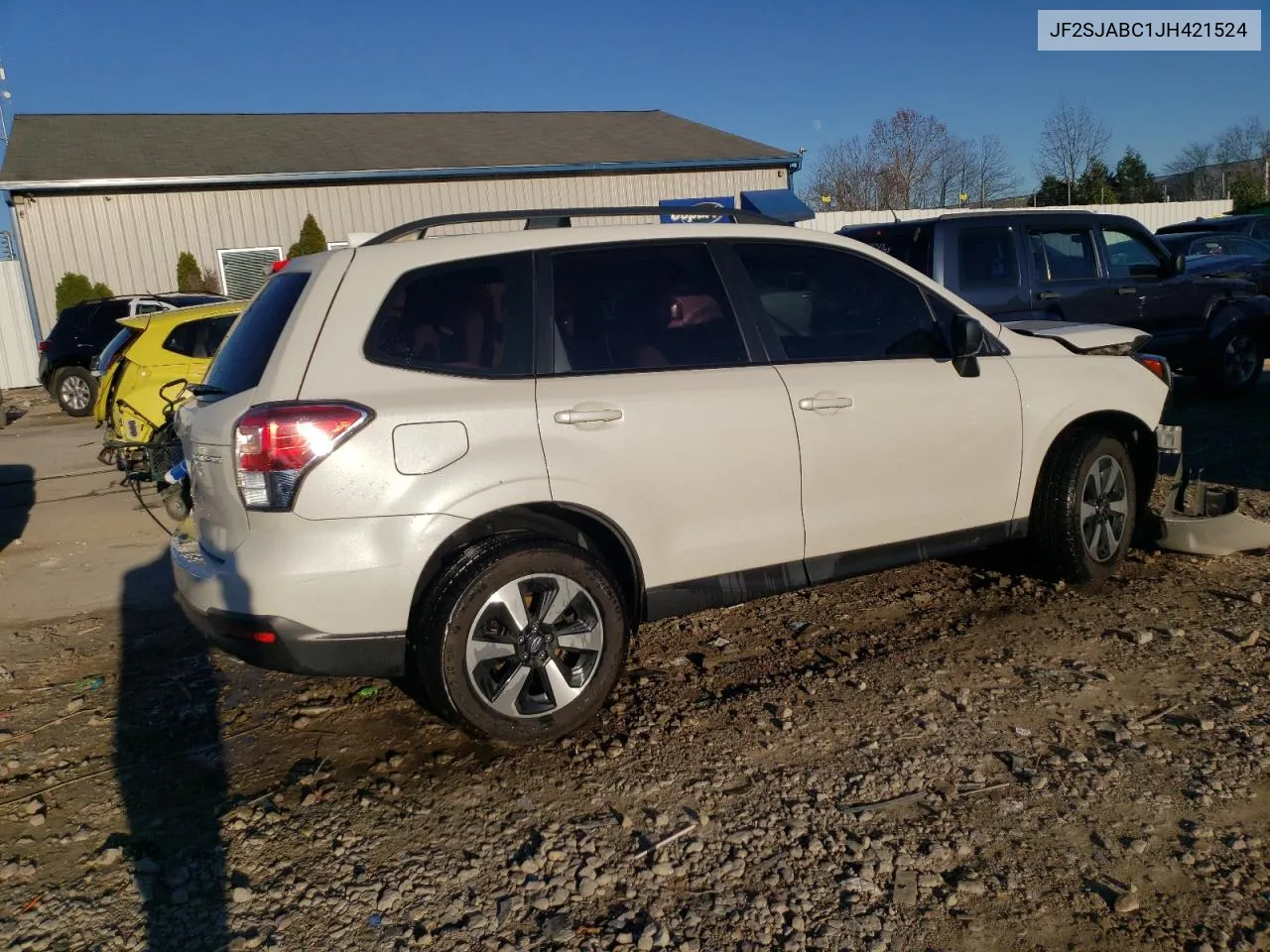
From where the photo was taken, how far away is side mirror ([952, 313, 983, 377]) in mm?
4551

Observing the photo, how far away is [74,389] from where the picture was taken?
16.5m

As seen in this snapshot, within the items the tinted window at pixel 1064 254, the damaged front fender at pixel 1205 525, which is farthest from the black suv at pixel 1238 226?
the damaged front fender at pixel 1205 525

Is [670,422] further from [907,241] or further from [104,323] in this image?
[104,323]

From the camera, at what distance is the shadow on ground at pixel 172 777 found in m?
3.04

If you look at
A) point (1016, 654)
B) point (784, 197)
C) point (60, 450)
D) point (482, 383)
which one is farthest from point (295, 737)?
point (784, 197)

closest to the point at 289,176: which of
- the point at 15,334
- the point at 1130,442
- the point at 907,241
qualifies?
the point at 15,334

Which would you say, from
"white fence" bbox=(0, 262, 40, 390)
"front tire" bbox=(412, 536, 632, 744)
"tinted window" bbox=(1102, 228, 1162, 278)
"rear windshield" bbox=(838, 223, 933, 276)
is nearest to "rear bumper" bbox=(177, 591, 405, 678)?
"front tire" bbox=(412, 536, 632, 744)

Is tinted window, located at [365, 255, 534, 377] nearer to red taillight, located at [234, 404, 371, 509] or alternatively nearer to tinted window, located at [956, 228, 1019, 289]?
red taillight, located at [234, 404, 371, 509]

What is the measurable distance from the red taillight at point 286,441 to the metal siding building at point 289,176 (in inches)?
753

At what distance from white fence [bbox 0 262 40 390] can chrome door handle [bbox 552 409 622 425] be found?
21.7 meters

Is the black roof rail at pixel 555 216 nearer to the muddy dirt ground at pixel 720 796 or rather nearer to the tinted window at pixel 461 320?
the tinted window at pixel 461 320

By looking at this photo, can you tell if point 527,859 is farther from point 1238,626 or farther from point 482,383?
point 1238,626

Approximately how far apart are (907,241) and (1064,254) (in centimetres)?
159

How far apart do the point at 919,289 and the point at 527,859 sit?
121 inches
